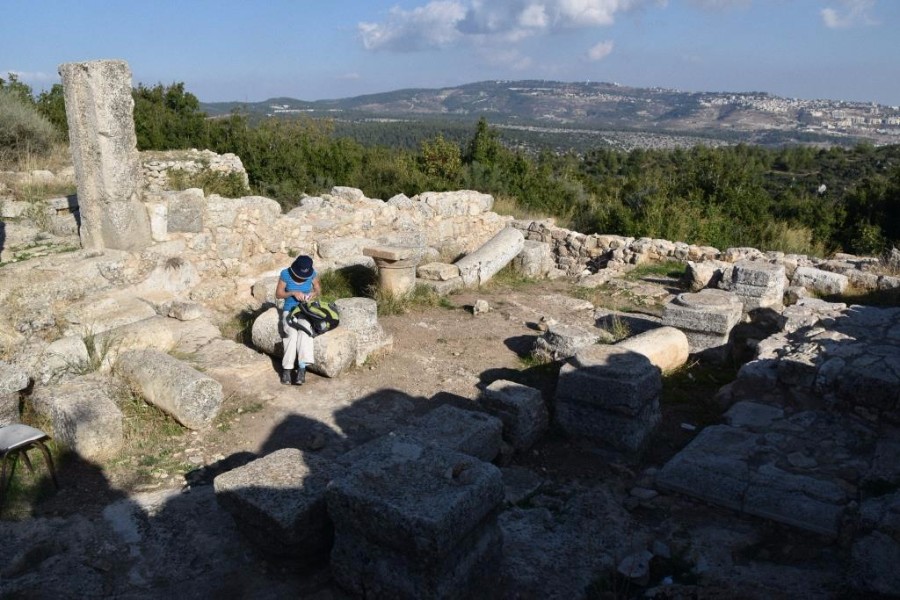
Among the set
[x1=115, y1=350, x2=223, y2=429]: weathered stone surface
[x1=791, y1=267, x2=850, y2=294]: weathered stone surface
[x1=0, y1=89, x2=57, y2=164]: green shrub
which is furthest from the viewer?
[x1=0, y1=89, x2=57, y2=164]: green shrub

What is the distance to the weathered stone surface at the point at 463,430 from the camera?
4.45 meters

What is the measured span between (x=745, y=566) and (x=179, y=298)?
6552mm

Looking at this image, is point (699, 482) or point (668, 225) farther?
point (668, 225)

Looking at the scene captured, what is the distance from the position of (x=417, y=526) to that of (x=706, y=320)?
509 centimetres

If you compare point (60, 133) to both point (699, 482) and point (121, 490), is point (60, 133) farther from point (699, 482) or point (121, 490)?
point (699, 482)

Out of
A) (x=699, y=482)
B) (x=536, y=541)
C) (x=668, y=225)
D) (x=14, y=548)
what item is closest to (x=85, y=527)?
(x=14, y=548)

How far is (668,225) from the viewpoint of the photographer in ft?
41.1

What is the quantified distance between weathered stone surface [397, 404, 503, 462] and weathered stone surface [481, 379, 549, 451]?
0.30 m

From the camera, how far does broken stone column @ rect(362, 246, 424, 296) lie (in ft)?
27.8

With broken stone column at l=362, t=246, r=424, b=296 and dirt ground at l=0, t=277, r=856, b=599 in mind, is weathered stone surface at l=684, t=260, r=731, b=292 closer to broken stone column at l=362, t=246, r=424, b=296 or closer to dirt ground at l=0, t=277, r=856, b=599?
dirt ground at l=0, t=277, r=856, b=599

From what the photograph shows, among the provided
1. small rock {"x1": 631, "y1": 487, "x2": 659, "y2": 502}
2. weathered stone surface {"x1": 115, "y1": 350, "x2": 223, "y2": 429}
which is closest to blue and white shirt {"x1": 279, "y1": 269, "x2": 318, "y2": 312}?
weathered stone surface {"x1": 115, "y1": 350, "x2": 223, "y2": 429}

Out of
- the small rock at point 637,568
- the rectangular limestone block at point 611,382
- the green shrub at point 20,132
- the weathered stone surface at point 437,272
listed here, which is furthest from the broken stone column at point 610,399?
the green shrub at point 20,132

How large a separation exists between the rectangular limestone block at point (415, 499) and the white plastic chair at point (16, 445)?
7.29 feet

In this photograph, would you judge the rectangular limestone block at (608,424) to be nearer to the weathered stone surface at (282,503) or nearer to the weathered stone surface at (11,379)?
the weathered stone surface at (282,503)
